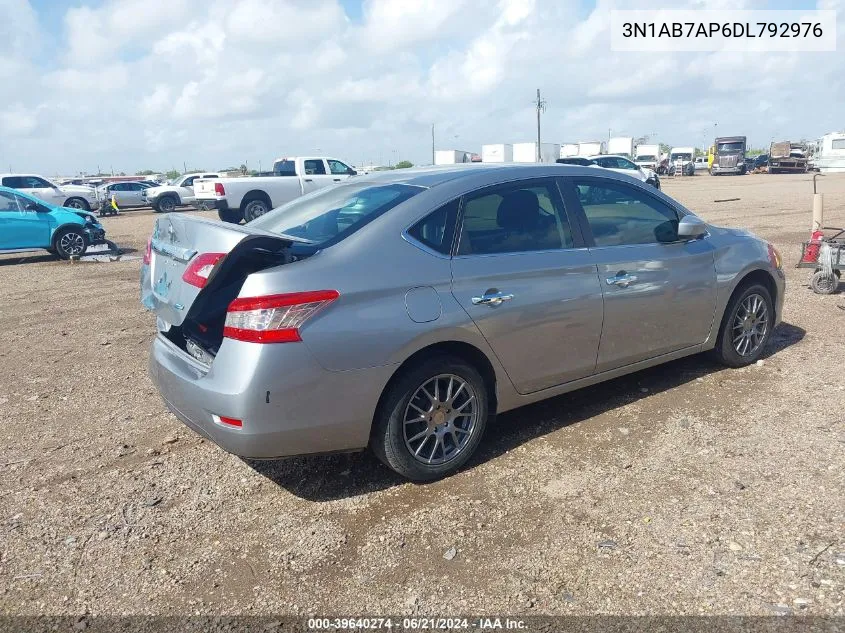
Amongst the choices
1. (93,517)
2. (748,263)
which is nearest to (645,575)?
(93,517)

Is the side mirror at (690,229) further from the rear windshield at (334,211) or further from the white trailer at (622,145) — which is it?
the white trailer at (622,145)

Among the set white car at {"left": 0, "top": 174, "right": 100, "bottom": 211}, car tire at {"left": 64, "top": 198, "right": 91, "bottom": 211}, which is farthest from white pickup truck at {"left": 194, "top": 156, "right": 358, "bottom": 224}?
car tire at {"left": 64, "top": 198, "right": 91, "bottom": 211}

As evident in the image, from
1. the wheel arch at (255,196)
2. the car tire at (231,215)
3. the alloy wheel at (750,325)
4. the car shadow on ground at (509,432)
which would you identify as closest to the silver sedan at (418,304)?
the car shadow on ground at (509,432)

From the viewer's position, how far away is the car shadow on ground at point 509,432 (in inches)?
147

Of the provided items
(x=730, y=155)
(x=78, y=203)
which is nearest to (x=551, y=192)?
(x=78, y=203)

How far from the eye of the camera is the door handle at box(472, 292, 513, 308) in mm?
3604

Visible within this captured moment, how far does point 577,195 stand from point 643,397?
5.08 feet

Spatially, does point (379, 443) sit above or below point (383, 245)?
below

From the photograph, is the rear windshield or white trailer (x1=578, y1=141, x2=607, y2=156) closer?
the rear windshield

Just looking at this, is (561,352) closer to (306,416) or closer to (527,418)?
Answer: (527,418)

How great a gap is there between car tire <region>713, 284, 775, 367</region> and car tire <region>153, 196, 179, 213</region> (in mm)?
28330

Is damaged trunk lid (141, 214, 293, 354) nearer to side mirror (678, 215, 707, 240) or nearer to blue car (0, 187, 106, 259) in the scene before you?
side mirror (678, 215, 707, 240)

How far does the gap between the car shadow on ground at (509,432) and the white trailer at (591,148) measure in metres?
53.8

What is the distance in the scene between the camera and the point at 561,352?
13.3 feet
